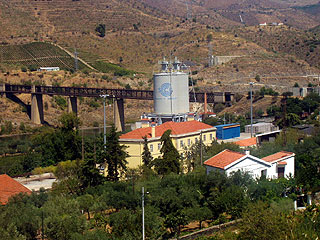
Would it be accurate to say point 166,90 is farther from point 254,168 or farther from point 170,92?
point 254,168

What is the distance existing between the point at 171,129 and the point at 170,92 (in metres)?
7.14

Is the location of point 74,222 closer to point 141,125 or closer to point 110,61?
point 141,125

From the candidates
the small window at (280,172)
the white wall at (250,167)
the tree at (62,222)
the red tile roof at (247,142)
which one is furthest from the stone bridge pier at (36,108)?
the tree at (62,222)

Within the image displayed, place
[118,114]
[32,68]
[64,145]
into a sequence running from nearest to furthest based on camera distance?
[64,145]
[118,114]
[32,68]

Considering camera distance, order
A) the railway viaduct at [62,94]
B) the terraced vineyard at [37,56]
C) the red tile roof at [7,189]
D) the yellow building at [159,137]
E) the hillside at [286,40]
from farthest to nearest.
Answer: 1. the hillside at [286,40]
2. the terraced vineyard at [37,56]
3. the railway viaduct at [62,94]
4. the yellow building at [159,137]
5. the red tile roof at [7,189]

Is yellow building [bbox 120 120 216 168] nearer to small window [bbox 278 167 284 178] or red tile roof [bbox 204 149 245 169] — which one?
red tile roof [bbox 204 149 245 169]

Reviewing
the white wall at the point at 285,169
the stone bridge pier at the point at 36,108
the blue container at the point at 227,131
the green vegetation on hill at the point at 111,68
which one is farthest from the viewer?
the green vegetation on hill at the point at 111,68

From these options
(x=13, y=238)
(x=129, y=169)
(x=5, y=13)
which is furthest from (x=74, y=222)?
(x=5, y=13)

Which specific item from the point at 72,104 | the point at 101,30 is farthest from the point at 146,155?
the point at 101,30

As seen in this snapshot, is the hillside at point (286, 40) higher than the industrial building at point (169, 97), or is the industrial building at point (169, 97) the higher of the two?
the hillside at point (286, 40)

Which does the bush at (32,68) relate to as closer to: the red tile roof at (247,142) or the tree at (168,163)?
the red tile roof at (247,142)

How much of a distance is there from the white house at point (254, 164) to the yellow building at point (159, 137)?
25.9 ft

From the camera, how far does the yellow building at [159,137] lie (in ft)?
155

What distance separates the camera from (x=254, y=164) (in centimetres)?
3838
